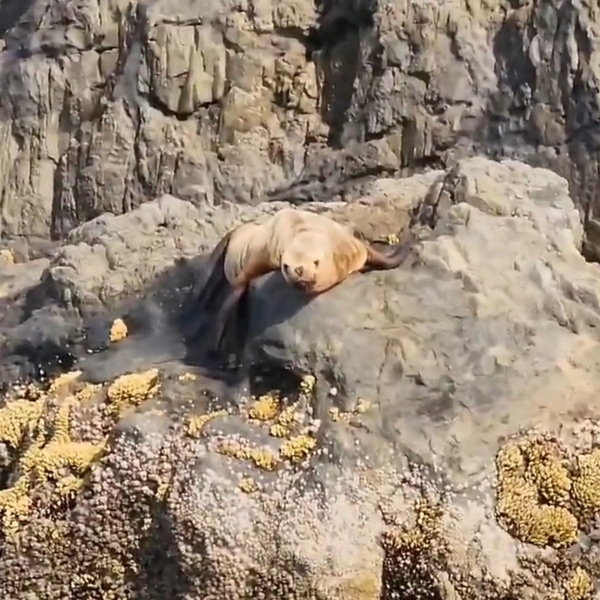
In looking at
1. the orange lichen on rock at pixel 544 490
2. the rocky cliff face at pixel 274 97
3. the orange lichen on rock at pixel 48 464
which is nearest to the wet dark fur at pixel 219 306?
the orange lichen on rock at pixel 48 464

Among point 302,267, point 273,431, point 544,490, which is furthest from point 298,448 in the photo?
point 544,490

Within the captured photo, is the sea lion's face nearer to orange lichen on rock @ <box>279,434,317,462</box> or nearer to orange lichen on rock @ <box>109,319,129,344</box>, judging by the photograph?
orange lichen on rock @ <box>279,434,317,462</box>

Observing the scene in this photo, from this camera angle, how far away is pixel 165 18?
5125mm

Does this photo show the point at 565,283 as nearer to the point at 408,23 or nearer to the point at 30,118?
the point at 408,23

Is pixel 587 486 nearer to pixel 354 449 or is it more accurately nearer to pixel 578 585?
pixel 578 585

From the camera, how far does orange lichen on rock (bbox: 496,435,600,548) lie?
2172 mm

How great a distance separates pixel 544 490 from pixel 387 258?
75cm

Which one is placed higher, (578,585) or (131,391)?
(131,391)

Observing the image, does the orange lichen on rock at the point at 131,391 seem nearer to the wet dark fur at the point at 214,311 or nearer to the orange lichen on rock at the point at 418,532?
the wet dark fur at the point at 214,311

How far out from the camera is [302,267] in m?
2.41

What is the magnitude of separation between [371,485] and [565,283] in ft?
2.42

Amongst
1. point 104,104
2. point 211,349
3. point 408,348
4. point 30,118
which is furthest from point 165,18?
point 408,348

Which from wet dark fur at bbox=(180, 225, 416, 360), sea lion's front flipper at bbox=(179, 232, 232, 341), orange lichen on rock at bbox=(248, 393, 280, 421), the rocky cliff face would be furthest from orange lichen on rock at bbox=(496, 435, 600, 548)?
the rocky cliff face

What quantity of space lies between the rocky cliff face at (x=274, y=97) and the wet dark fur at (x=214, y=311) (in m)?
→ 1.62
